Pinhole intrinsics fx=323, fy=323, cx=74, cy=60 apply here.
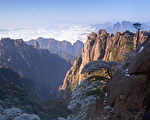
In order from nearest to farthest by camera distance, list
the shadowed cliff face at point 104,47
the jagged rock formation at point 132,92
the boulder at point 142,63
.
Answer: the jagged rock formation at point 132,92, the boulder at point 142,63, the shadowed cliff face at point 104,47

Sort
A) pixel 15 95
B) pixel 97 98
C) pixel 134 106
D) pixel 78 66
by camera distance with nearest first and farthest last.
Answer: pixel 134 106
pixel 97 98
pixel 15 95
pixel 78 66

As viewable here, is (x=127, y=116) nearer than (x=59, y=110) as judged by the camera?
Yes

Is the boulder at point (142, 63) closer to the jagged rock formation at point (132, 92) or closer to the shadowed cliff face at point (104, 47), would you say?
the jagged rock formation at point (132, 92)

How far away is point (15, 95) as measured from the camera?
100m

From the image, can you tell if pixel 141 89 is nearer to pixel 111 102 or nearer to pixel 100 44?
pixel 111 102

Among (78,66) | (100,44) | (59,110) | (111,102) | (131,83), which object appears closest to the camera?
(131,83)

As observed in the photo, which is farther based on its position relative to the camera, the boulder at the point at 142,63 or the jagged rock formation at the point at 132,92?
the boulder at the point at 142,63

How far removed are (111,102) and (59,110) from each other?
92.7 metres

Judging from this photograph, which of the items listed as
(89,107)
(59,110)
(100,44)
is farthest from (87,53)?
(89,107)

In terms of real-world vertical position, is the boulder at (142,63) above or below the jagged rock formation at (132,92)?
above

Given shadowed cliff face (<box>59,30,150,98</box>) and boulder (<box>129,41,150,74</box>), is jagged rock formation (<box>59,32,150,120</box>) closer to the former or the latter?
boulder (<box>129,41,150,74</box>)

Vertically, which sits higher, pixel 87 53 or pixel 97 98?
pixel 97 98

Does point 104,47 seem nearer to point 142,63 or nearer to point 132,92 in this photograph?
point 142,63

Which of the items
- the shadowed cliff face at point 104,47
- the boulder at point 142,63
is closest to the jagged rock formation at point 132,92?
the boulder at point 142,63
